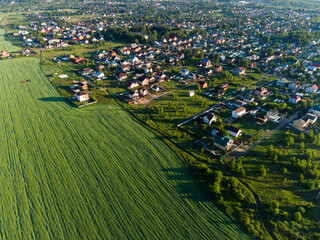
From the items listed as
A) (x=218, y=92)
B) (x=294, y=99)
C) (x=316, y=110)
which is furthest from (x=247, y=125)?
(x=294, y=99)

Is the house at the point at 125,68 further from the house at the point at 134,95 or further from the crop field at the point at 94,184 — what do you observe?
the crop field at the point at 94,184

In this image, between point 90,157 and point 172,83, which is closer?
point 90,157

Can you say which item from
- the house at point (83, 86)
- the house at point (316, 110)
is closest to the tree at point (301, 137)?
the house at point (316, 110)

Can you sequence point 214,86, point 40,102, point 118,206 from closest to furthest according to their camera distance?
point 118,206, point 40,102, point 214,86

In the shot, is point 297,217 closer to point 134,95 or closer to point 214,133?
point 214,133

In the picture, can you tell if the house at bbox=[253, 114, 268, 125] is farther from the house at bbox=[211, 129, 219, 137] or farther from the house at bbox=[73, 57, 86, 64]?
the house at bbox=[73, 57, 86, 64]

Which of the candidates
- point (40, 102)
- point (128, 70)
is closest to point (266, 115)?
point (128, 70)

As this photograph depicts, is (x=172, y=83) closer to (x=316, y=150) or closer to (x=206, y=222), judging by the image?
(x=316, y=150)
